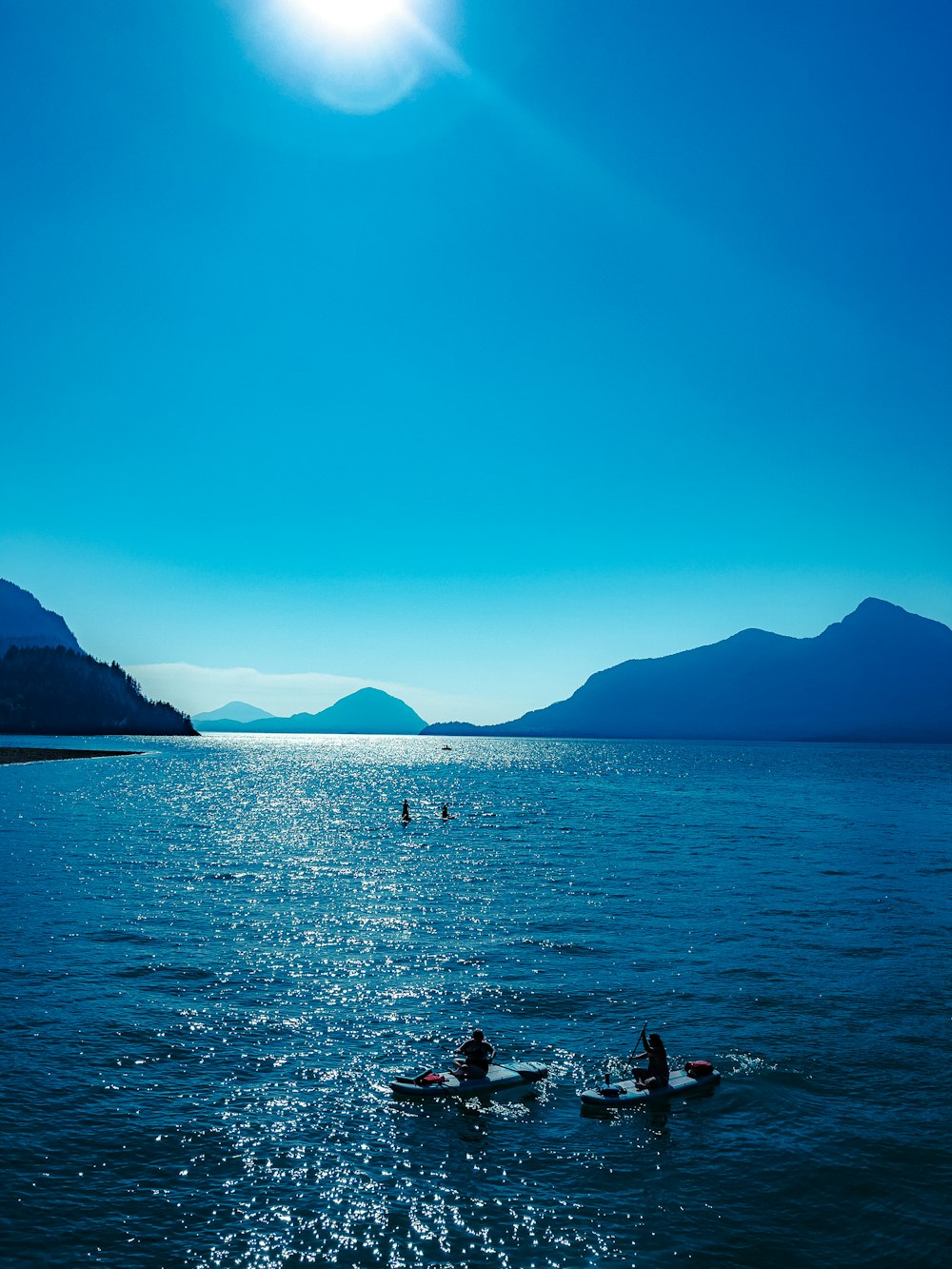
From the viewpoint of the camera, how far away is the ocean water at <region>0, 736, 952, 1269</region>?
17641 mm

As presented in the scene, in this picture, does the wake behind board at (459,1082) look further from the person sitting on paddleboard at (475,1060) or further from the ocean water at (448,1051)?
the ocean water at (448,1051)

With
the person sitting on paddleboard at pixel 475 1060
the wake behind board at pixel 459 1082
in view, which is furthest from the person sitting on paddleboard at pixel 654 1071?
the person sitting on paddleboard at pixel 475 1060

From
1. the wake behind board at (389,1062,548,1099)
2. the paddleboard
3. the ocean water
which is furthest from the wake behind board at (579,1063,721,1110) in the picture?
the wake behind board at (389,1062,548,1099)

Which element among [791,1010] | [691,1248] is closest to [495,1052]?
[691,1248]

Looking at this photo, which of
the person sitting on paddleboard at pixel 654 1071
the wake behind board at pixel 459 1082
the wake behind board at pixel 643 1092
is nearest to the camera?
the wake behind board at pixel 643 1092

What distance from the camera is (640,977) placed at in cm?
3512

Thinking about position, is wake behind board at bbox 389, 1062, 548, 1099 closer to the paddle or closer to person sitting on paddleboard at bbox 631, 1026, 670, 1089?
the paddle

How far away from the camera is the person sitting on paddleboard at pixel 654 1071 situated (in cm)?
2377

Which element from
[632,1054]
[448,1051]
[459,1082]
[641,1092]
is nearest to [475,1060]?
[459,1082]

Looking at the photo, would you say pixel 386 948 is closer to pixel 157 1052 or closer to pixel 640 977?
pixel 640 977

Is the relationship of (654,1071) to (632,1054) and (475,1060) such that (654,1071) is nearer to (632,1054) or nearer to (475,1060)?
(632,1054)

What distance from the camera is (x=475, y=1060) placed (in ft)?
79.6

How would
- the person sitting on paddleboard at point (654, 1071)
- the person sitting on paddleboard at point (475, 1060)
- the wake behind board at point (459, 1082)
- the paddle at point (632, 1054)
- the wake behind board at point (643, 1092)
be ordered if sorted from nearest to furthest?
1. the wake behind board at point (643, 1092)
2. the wake behind board at point (459, 1082)
3. the person sitting on paddleboard at point (654, 1071)
4. the person sitting on paddleboard at point (475, 1060)
5. the paddle at point (632, 1054)

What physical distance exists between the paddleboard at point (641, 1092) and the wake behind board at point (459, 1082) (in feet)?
6.08
